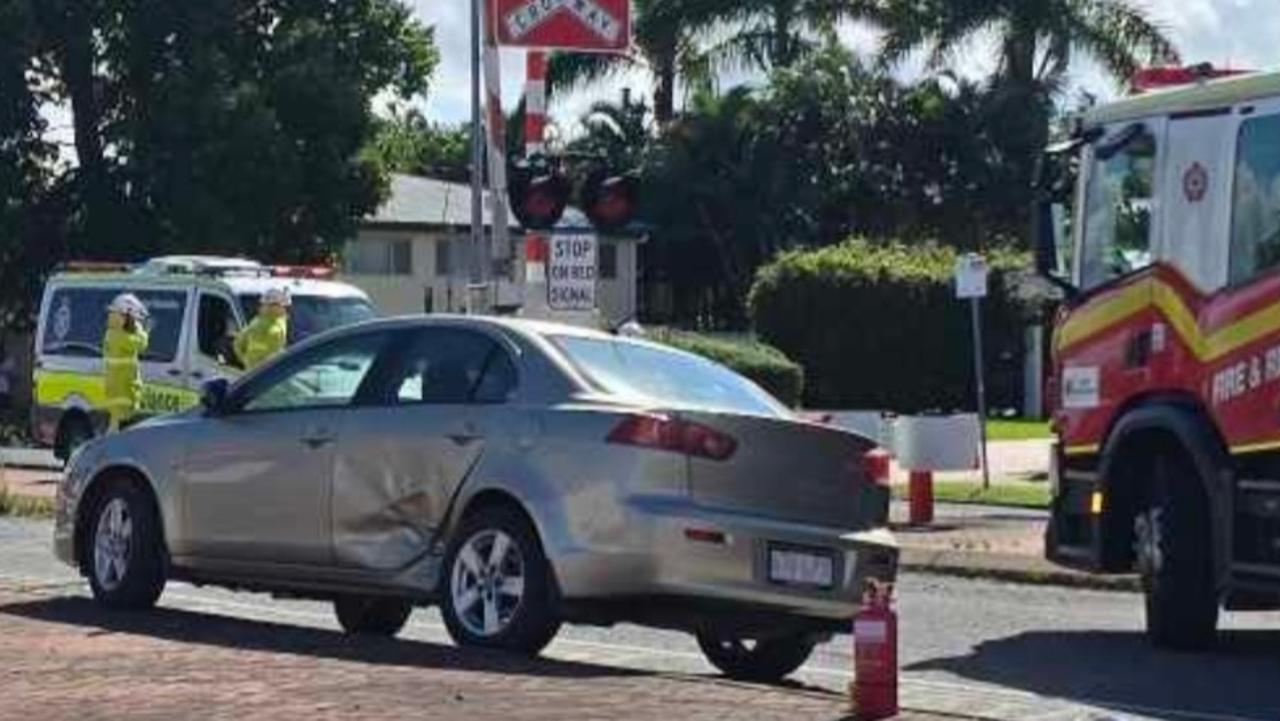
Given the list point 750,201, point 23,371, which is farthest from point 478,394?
point 750,201

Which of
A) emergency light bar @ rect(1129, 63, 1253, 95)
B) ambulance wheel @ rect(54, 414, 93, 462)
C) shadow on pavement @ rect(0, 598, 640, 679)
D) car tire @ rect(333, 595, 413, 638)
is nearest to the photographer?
shadow on pavement @ rect(0, 598, 640, 679)

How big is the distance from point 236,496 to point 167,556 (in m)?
0.64

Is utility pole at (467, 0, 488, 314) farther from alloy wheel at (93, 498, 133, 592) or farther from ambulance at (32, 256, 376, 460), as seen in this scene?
alloy wheel at (93, 498, 133, 592)

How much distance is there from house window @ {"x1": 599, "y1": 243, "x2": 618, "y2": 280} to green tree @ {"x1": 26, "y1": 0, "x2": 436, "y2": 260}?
10343 mm

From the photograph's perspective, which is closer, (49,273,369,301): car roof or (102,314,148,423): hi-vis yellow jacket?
(102,314,148,423): hi-vis yellow jacket

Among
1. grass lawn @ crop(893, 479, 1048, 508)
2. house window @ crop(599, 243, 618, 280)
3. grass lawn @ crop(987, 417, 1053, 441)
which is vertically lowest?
grass lawn @ crop(987, 417, 1053, 441)

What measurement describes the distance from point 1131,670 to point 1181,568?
3.41 feet

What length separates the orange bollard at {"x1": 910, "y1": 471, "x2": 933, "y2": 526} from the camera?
67.3ft

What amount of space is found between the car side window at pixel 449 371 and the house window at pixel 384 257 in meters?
47.3

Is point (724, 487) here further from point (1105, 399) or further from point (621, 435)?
point (1105, 399)

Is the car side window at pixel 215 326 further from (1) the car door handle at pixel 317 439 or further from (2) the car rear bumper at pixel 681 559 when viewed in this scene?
(2) the car rear bumper at pixel 681 559

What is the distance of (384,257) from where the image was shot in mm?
59094

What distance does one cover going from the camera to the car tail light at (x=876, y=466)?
10.9 m

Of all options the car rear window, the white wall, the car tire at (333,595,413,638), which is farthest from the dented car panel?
the white wall
